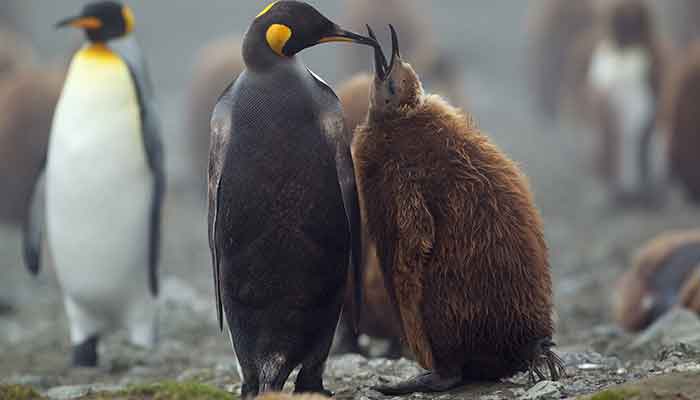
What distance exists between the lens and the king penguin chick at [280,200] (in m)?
4.34

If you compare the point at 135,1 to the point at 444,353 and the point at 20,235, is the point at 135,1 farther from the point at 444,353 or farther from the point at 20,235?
the point at 444,353

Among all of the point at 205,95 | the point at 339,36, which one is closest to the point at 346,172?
the point at 339,36

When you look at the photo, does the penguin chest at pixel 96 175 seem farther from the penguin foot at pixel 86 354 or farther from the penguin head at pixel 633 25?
the penguin head at pixel 633 25

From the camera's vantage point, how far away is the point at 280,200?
4.34 metres

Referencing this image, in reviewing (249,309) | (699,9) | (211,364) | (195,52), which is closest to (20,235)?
(211,364)

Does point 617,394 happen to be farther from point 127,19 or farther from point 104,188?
point 127,19

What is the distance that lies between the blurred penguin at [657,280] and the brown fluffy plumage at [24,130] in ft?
21.2

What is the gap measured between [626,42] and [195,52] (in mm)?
14274

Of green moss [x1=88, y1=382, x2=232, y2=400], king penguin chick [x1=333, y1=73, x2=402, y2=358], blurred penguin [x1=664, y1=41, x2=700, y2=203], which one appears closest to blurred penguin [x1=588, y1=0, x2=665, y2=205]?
blurred penguin [x1=664, y1=41, x2=700, y2=203]

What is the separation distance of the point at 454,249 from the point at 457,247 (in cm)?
2

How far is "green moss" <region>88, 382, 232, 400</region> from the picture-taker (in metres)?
3.77

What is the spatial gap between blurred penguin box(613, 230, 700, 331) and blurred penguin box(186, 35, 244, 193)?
6670 mm

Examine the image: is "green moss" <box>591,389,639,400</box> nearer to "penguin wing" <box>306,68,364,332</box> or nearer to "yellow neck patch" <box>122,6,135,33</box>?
"penguin wing" <box>306,68,364,332</box>

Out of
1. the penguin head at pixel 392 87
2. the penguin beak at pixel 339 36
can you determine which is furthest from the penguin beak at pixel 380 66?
the penguin beak at pixel 339 36
